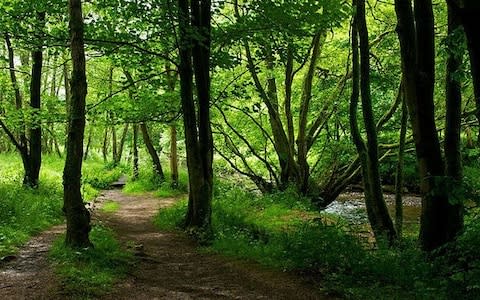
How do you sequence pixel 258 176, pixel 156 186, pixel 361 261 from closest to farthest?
pixel 361 261 < pixel 258 176 < pixel 156 186

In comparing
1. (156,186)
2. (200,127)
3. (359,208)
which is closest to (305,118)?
(359,208)

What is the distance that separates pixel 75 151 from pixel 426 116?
619cm

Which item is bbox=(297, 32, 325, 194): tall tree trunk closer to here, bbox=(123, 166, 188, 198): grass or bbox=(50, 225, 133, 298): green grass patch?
bbox=(123, 166, 188, 198): grass

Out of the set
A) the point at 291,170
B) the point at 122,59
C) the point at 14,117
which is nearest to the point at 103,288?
the point at 122,59

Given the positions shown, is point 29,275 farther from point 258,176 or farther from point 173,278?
point 258,176

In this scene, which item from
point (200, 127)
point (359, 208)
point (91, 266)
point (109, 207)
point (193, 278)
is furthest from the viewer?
point (359, 208)

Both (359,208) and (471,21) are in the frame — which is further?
(359,208)

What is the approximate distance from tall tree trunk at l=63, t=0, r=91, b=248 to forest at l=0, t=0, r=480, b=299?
31 millimetres

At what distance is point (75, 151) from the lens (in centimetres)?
833

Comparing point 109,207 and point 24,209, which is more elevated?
point 24,209

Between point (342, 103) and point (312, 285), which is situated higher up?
point (342, 103)

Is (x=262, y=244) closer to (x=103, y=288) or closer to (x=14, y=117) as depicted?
(x=103, y=288)

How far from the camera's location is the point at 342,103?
17.2 metres

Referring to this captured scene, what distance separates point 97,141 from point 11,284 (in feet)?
174
